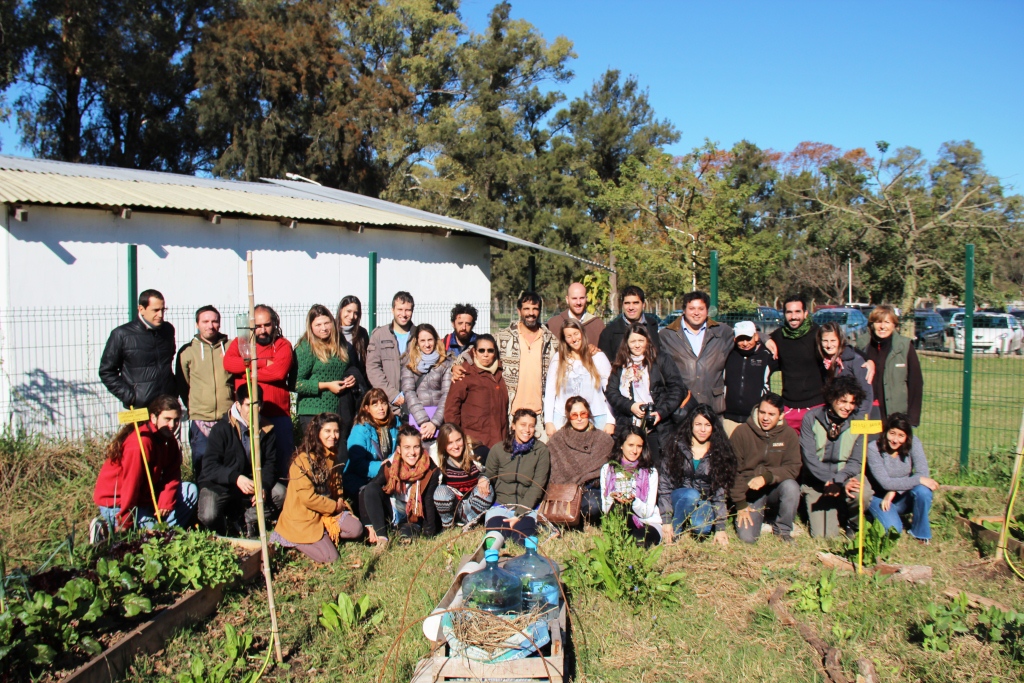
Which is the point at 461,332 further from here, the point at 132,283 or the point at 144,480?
the point at 132,283

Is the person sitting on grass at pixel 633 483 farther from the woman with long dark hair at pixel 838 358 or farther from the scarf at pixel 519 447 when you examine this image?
the woman with long dark hair at pixel 838 358

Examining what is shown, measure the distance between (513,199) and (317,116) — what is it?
866 centimetres

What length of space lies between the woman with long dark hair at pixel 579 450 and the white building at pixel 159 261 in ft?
13.8

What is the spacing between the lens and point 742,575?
475 cm

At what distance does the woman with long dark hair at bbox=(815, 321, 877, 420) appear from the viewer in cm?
595

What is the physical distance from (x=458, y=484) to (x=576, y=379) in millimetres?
1253

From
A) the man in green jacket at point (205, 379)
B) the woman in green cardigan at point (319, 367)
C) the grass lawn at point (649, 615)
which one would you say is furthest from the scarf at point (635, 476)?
the man in green jacket at point (205, 379)

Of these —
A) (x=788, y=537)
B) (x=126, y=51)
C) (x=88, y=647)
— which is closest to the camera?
(x=88, y=647)

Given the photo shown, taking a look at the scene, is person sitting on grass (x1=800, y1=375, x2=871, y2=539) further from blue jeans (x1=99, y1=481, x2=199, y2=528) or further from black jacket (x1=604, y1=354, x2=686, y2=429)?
blue jeans (x1=99, y1=481, x2=199, y2=528)

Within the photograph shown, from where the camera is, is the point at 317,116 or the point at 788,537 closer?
the point at 788,537

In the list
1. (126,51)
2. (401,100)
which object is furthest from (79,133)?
(401,100)

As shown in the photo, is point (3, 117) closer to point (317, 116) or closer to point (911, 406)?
point (317, 116)

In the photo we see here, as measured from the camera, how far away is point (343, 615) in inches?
158

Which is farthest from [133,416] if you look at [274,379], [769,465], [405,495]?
[769,465]
